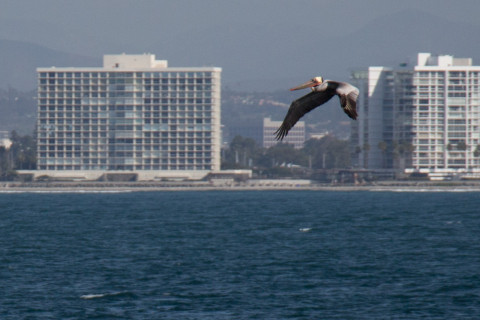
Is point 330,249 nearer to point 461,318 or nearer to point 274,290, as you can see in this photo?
point 274,290

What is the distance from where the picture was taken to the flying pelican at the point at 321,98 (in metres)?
30.7

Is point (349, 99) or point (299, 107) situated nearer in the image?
point (349, 99)

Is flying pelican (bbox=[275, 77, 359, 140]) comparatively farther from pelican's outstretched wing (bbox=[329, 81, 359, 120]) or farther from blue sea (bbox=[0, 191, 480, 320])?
blue sea (bbox=[0, 191, 480, 320])

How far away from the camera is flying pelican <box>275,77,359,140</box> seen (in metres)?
30.7

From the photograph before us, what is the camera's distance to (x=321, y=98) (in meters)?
32.3

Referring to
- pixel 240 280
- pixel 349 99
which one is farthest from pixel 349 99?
pixel 240 280

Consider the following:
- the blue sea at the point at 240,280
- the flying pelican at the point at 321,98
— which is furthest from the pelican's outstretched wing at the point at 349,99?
the blue sea at the point at 240,280

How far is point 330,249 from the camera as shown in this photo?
603 feet

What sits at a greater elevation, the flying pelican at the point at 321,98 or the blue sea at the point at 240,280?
the flying pelican at the point at 321,98

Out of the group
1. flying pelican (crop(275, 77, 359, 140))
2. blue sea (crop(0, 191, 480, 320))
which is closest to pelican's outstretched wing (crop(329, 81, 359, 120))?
flying pelican (crop(275, 77, 359, 140))

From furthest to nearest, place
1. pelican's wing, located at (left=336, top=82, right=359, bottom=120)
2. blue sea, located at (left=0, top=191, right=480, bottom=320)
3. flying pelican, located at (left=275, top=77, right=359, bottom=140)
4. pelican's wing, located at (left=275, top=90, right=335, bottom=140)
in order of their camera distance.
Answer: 1. blue sea, located at (left=0, top=191, right=480, bottom=320)
2. pelican's wing, located at (left=275, top=90, right=335, bottom=140)
3. flying pelican, located at (left=275, top=77, right=359, bottom=140)
4. pelican's wing, located at (left=336, top=82, right=359, bottom=120)

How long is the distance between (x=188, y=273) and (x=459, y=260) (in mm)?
42349

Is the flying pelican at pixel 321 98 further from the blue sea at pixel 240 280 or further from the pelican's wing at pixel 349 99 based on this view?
the blue sea at pixel 240 280

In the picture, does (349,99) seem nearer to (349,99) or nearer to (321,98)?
(349,99)
